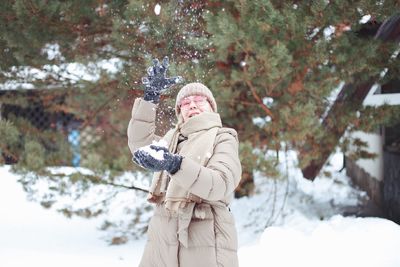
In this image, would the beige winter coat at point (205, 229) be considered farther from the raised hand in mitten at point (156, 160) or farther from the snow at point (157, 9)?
the snow at point (157, 9)

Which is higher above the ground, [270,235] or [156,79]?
[156,79]

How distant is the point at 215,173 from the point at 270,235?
2.46 metres

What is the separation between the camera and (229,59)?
16.5 feet

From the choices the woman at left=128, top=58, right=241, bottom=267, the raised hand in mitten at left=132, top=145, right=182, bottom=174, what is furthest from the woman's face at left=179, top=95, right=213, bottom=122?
the raised hand in mitten at left=132, top=145, right=182, bottom=174

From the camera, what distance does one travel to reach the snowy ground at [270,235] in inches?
153

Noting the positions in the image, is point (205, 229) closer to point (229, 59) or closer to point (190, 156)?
point (190, 156)

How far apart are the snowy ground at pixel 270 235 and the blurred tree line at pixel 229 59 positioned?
552 mm

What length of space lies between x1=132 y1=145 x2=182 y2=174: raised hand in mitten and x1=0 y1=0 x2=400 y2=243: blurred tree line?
150 cm

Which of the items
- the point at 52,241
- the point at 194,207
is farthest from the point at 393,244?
Answer: the point at 52,241

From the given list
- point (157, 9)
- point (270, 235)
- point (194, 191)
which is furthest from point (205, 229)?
point (157, 9)

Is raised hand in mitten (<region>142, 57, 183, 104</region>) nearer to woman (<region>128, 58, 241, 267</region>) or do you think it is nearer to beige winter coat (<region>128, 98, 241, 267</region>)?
woman (<region>128, 58, 241, 267</region>)

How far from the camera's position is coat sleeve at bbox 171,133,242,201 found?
183cm

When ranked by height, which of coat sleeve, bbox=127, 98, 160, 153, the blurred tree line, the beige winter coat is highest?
the blurred tree line

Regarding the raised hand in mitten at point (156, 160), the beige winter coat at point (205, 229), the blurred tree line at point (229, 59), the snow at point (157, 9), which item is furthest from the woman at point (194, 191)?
the snow at point (157, 9)
